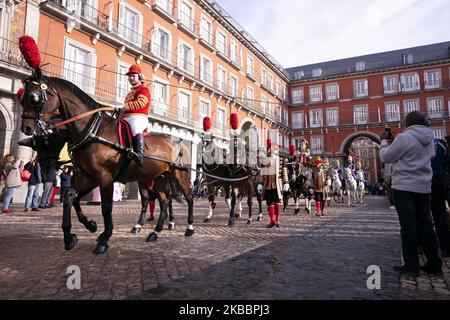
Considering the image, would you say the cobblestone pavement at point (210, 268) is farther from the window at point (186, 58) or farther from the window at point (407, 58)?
the window at point (407, 58)

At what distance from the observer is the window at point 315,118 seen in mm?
44225

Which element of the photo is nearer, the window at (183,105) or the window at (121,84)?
the window at (121,84)

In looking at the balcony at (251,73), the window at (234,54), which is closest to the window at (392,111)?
the balcony at (251,73)

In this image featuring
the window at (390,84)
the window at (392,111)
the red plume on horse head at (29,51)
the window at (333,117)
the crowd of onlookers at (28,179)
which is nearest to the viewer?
the red plume on horse head at (29,51)

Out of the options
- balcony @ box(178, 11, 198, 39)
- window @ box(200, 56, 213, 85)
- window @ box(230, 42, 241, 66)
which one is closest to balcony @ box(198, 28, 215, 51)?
balcony @ box(178, 11, 198, 39)

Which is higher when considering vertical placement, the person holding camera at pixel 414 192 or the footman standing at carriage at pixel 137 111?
the footman standing at carriage at pixel 137 111

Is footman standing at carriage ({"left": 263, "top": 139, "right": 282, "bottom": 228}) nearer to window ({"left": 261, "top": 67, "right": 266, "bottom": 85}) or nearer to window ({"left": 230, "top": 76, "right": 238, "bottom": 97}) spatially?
window ({"left": 230, "top": 76, "right": 238, "bottom": 97})

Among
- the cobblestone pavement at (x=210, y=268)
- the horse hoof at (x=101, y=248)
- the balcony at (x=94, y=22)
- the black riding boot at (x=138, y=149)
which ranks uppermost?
the balcony at (x=94, y=22)

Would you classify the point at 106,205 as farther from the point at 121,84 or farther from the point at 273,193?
the point at 121,84

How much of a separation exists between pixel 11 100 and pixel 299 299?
16.5 meters

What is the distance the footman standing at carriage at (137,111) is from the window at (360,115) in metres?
42.2

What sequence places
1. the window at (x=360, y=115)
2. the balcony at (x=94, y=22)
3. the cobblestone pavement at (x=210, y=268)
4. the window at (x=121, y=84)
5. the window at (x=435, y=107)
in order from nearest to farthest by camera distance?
1. the cobblestone pavement at (x=210, y=268)
2. the balcony at (x=94, y=22)
3. the window at (x=121, y=84)
4. the window at (x=435, y=107)
5. the window at (x=360, y=115)

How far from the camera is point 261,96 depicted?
37.2 meters
